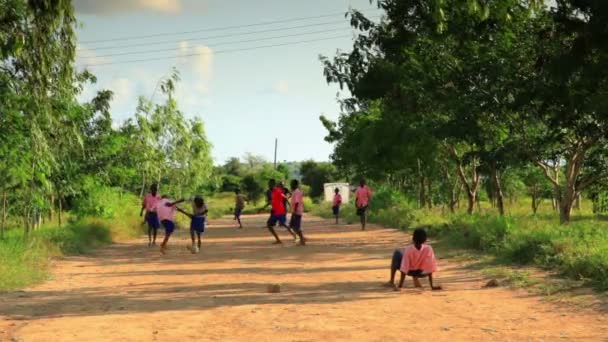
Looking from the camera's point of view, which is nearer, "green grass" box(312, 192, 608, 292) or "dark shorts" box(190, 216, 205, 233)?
"green grass" box(312, 192, 608, 292)

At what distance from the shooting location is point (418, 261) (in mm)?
10406

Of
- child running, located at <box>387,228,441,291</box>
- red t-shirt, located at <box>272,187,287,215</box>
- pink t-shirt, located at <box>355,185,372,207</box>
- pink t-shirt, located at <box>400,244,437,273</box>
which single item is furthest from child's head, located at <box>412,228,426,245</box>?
pink t-shirt, located at <box>355,185,372,207</box>

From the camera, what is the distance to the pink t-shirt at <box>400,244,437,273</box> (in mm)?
10383

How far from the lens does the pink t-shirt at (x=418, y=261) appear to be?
409 inches

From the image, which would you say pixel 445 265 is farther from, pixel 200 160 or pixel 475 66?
pixel 200 160

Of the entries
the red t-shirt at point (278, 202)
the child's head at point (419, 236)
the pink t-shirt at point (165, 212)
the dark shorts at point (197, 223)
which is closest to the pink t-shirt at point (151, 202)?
the pink t-shirt at point (165, 212)

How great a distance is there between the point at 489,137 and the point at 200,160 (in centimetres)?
2727

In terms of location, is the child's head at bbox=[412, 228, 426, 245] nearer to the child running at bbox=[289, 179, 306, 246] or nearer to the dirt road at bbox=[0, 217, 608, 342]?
the dirt road at bbox=[0, 217, 608, 342]

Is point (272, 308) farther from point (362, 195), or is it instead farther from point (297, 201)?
point (362, 195)

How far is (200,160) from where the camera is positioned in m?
44.1

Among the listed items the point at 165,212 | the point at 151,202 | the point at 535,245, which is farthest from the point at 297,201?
the point at 535,245

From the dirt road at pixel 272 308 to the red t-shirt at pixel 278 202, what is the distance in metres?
4.81

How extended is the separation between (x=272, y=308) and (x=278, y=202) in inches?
421

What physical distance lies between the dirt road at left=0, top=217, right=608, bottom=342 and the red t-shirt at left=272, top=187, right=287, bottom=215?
4811 millimetres
